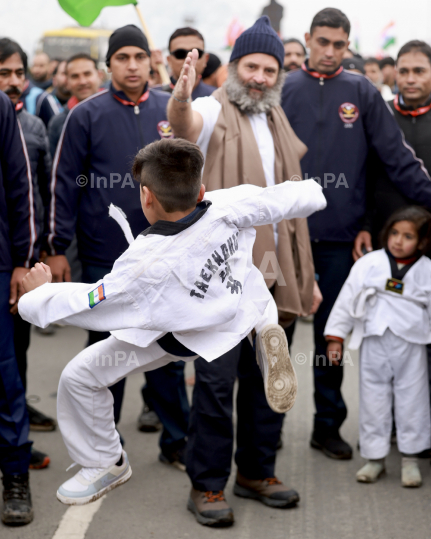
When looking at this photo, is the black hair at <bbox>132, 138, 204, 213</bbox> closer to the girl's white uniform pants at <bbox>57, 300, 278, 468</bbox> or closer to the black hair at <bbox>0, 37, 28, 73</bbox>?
the girl's white uniform pants at <bbox>57, 300, 278, 468</bbox>

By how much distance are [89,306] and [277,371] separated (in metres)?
0.76

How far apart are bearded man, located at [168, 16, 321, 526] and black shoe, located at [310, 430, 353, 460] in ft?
2.24

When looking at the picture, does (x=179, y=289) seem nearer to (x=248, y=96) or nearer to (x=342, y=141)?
(x=248, y=96)

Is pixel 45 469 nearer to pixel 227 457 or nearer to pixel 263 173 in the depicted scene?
pixel 227 457

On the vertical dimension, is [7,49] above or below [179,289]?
above

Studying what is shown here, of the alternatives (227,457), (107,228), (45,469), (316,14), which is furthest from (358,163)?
(45,469)

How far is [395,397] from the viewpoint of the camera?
4.27 m

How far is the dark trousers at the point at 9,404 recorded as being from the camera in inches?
141

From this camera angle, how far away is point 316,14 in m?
4.48

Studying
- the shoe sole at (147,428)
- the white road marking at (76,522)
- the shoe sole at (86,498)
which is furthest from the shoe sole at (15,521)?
the shoe sole at (147,428)

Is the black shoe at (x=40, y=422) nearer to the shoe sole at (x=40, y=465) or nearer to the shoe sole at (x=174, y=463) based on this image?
the shoe sole at (x=40, y=465)

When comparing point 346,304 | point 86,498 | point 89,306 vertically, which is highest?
point 89,306

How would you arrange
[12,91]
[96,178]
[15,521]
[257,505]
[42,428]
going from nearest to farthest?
[15,521] < [257,505] < [96,178] < [12,91] < [42,428]

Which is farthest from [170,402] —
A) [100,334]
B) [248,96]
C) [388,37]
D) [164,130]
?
[388,37]
